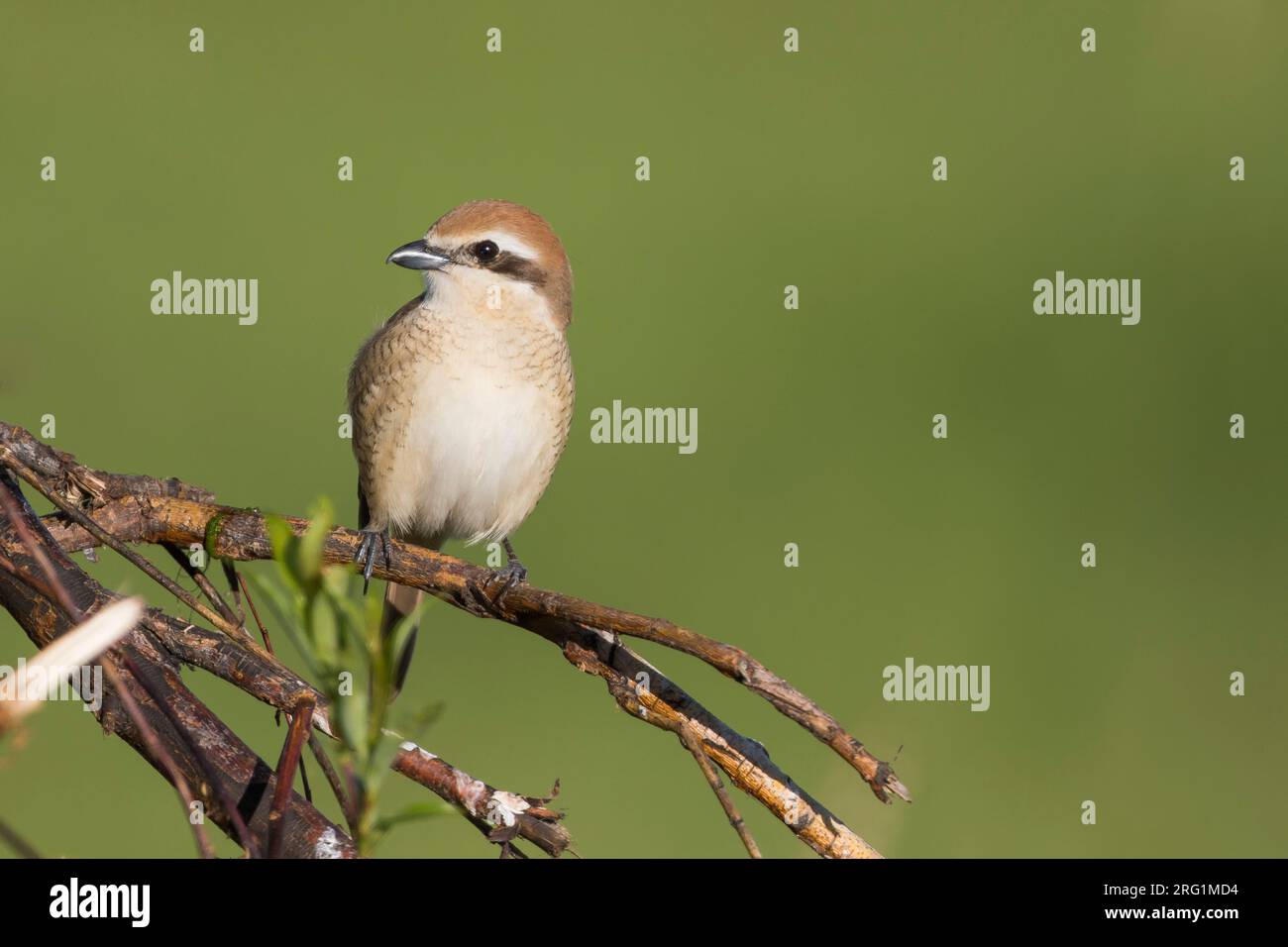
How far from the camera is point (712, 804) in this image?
603 centimetres

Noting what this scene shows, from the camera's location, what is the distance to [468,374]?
424 centimetres

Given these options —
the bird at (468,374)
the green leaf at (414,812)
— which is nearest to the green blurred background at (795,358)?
the bird at (468,374)

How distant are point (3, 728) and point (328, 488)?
5525 mm

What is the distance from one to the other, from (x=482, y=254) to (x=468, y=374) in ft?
1.17

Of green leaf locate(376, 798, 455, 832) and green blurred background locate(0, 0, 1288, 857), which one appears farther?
green blurred background locate(0, 0, 1288, 857)

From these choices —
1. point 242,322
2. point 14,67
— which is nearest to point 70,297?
point 242,322

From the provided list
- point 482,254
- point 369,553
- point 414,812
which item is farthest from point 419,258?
point 414,812

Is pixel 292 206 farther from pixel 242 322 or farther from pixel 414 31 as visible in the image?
pixel 414 31

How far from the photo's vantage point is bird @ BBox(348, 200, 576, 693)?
424 cm

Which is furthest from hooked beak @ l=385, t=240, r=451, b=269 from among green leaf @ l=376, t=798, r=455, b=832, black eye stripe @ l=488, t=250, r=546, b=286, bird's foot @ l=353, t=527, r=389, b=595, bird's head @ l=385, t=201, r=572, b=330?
green leaf @ l=376, t=798, r=455, b=832

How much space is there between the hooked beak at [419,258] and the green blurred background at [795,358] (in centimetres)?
90

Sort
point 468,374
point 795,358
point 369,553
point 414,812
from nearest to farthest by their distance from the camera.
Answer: point 414,812 → point 369,553 → point 468,374 → point 795,358

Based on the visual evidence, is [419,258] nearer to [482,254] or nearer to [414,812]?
[482,254]

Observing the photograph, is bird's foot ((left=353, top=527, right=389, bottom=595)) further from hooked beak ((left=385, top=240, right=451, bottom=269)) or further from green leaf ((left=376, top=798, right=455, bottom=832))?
hooked beak ((left=385, top=240, right=451, bottom=269))
